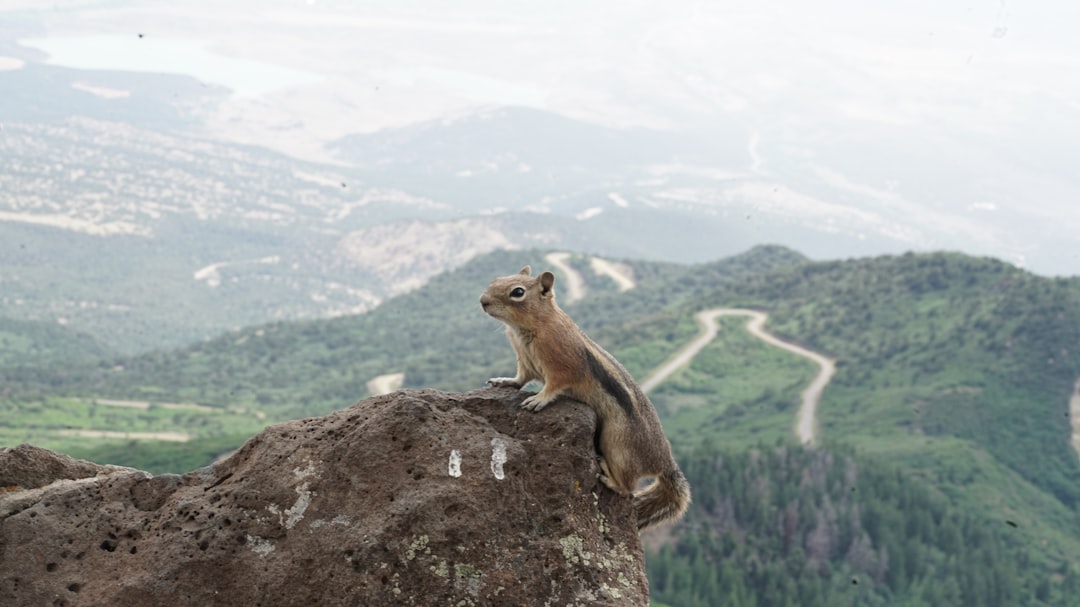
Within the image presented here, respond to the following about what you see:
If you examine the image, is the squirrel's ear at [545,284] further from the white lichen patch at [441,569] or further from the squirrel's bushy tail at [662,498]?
the white lichen patch at [441,569]

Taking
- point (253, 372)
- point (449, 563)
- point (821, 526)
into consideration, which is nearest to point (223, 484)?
point (449, 563)

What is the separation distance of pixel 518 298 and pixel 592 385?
1271 mm

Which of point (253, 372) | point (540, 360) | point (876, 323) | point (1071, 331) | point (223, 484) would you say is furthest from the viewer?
point (253, 372)

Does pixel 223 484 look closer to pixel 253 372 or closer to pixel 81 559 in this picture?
pixel 81 559

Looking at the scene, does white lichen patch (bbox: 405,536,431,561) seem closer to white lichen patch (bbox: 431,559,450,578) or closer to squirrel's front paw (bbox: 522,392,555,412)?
white lichen patch (bbox: 431,559,450,578)

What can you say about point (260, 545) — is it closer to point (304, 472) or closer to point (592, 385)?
point (304, 472)

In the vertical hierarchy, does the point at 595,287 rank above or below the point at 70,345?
above

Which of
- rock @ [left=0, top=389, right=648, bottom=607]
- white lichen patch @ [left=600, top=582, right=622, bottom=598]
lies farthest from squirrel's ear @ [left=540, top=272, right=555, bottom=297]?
white lichen patch @ [left=600, top=582, right=622, bottom=598]

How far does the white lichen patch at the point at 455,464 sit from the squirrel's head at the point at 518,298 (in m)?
1.89

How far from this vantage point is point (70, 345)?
12962cm

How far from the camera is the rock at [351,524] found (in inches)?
403

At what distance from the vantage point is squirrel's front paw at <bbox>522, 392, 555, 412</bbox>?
39.0 ft

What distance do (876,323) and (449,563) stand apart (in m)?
92.9

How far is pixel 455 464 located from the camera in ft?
36.0
